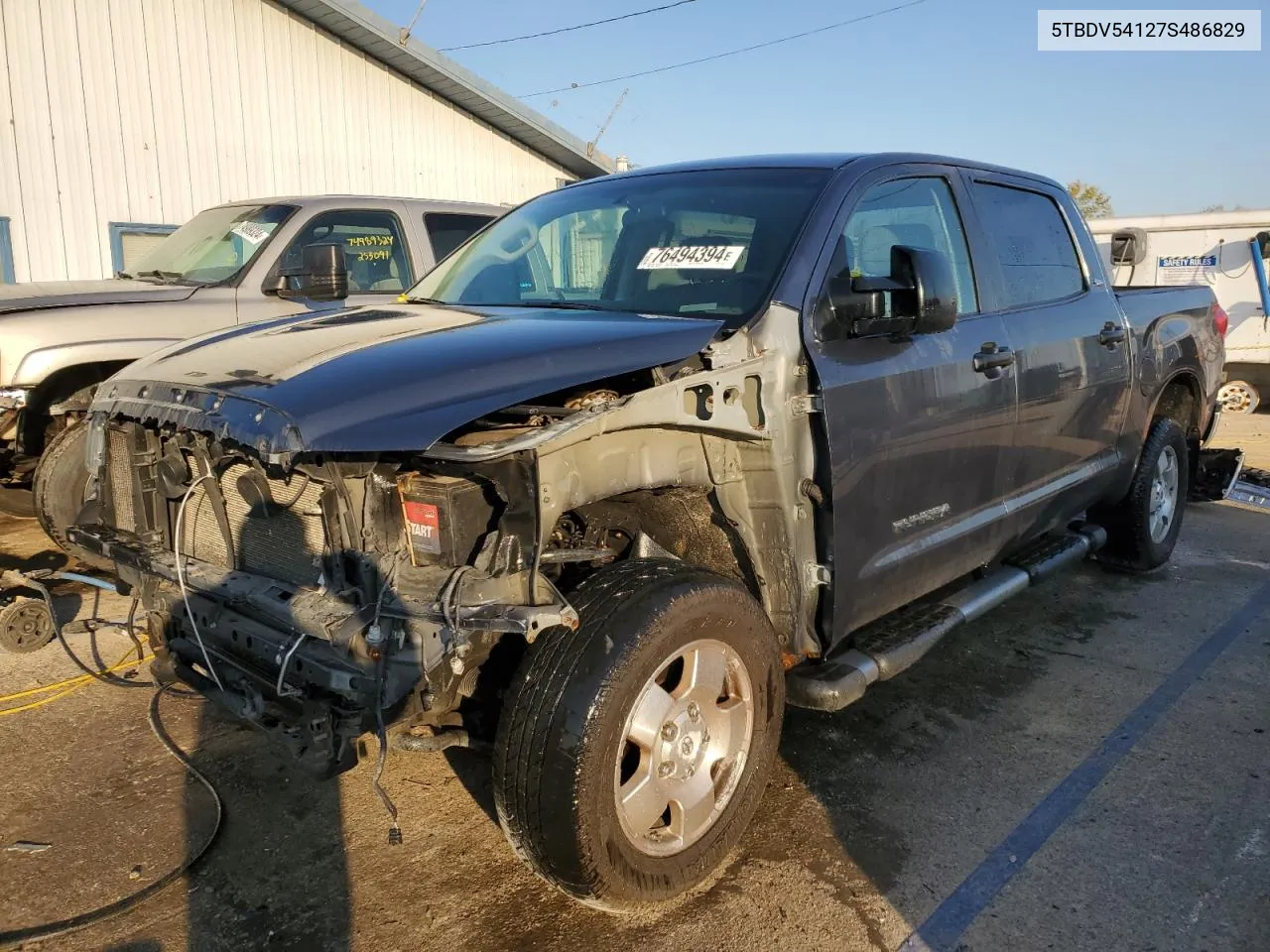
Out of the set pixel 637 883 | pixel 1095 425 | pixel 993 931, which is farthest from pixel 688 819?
pixel 1095 425

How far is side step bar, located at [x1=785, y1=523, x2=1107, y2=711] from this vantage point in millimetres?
3023

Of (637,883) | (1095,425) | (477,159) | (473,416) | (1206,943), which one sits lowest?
(1206,943)

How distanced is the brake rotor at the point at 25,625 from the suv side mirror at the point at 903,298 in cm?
370

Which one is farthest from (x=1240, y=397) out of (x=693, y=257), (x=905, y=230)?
(x=693, y=257)

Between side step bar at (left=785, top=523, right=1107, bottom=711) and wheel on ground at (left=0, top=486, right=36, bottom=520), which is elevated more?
wheel on ground at (left=0, top=486, right=36, bottom=520)

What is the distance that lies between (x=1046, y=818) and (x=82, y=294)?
5364 mm

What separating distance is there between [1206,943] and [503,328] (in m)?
2.50

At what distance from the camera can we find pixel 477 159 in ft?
46.9

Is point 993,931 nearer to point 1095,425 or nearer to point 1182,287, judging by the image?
point 1095,425

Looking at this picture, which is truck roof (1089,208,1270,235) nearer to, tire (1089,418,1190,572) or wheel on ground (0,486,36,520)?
tire (1089,418,1190,572)

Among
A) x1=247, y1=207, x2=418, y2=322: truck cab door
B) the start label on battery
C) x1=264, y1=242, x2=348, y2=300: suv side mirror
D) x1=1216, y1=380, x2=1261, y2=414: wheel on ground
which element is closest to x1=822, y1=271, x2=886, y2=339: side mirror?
the start label on battery

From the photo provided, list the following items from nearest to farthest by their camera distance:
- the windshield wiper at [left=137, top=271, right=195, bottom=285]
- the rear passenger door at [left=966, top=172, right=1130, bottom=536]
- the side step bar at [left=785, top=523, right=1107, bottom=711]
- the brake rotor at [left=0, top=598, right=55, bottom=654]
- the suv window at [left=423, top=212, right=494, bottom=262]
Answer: the side step bar at [left=785, top=523, right=1107, bottom=711] → the rear passenger door at [left=966, top=172, right=1130, bottom=536] → the brake rotor at [left=0, top=598, right=55, bottom=654] → the windshield wiper at [left=137, top=271, right=195, bottom=285] → the suv window at [left=423, top=212, right=494, bottom=262]

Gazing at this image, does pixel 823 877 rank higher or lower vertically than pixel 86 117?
lower

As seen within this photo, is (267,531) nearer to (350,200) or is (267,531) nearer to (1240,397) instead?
(350,200)
